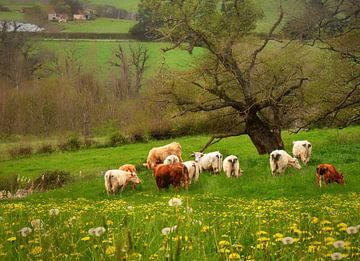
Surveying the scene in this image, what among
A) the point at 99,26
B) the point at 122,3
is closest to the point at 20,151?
the point at 99,26

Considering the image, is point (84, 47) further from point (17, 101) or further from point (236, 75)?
point (236, 75)

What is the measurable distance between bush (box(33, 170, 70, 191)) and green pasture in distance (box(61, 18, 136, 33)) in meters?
81.0

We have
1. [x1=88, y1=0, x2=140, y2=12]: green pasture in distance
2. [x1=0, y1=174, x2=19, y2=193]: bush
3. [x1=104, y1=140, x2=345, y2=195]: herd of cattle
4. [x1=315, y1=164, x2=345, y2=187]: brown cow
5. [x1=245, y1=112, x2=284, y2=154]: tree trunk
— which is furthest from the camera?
[x1=88, y1=0, x2=140, y2=12]: green pasture in distance

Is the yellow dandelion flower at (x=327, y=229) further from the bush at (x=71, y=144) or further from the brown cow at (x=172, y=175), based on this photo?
the bush at (x=71, y=144)

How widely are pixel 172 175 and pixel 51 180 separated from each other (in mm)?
14232

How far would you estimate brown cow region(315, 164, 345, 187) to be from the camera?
18.9 meters

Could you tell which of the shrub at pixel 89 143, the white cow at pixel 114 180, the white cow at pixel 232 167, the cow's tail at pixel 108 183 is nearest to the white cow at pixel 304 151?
the white cow at pixel 232 167

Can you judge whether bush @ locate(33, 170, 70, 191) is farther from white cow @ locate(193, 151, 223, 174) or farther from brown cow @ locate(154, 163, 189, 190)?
brown cow @ locate(154, 163, 189, 190)

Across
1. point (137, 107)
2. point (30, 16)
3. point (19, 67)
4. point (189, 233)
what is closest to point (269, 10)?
point (137, 107)

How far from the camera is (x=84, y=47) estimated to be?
10069 centimetres

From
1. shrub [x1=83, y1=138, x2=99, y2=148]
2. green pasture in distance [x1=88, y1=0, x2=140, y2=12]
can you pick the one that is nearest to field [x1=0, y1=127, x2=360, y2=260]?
shrub [x1=83, y1=138, x2=99, y2=148]

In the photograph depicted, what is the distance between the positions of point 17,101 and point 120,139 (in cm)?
1934

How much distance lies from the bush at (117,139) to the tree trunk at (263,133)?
26.3 m

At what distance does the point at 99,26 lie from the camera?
118625 millimetres
